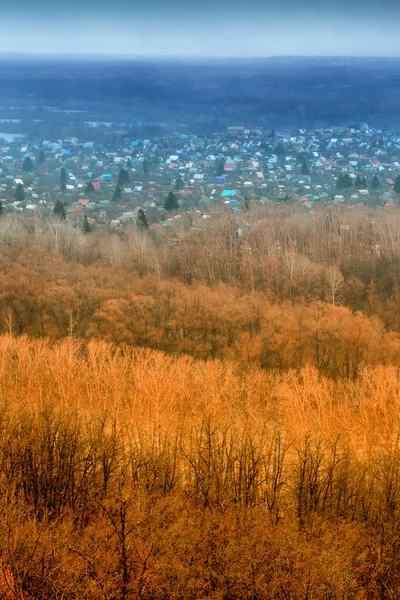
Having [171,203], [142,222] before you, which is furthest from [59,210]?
[171,203]

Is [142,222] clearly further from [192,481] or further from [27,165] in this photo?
[192,481]

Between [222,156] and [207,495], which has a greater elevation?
[222,156]

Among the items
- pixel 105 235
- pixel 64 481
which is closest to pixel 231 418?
pixel 64 481

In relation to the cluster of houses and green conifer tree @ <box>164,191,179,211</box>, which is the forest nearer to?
green conifer tree @ <box>164,191,179,211</box>

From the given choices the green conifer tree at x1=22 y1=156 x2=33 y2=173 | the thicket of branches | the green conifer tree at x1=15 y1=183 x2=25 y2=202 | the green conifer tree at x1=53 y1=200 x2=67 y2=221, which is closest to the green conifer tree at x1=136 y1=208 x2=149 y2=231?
the green conifer tree at x1=53 y1=200 x2=67 y2=221

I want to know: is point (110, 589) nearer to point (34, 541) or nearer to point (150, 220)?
point (34, 541)

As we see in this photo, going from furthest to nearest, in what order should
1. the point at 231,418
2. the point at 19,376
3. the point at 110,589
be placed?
the point at 19,376, the point at 231,418, the point at 110,589
